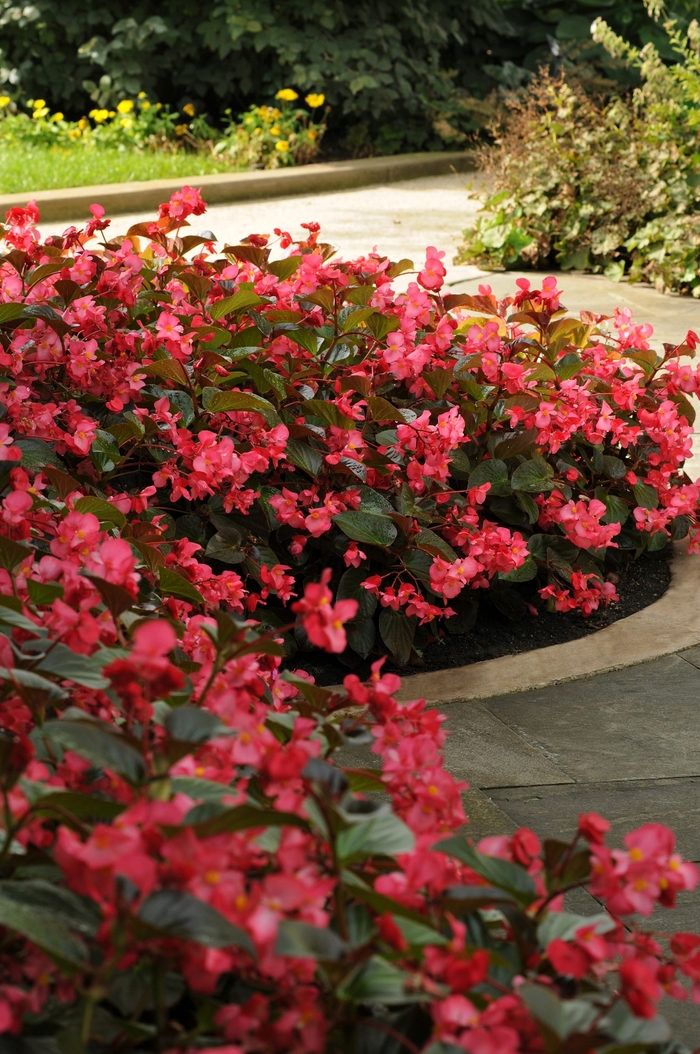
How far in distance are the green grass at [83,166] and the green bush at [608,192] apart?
3.08 meters

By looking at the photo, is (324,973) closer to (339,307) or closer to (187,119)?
(339,307)

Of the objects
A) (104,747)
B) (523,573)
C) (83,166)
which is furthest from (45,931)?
(83,166)

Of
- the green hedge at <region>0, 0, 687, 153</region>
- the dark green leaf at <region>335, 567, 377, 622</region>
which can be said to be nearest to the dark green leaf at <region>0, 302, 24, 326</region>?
the dark green leaf at <region>335, 567, 377, 622</region>

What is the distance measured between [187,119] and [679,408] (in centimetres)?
961

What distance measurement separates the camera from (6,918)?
839 millimetres

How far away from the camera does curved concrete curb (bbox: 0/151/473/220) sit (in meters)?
8.43

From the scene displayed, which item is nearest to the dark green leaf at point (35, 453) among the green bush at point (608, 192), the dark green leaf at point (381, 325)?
the dark green leaf at point (381, 325)

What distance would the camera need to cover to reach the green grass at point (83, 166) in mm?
8867

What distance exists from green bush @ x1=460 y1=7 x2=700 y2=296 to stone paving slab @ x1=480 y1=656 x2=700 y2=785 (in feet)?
15.4

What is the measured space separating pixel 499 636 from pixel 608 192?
197 inches

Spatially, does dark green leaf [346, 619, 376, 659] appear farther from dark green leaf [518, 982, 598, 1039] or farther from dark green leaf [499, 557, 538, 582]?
dark green leaf [518, 982, 598, 1039]

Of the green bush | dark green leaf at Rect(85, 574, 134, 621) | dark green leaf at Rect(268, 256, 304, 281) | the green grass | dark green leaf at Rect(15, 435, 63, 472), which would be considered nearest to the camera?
dark green leaf at Rect(85, 574, 134, 621)

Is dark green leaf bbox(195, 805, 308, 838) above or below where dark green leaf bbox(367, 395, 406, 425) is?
above

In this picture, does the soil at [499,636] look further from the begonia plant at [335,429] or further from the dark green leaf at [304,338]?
the dark green leaf at [304,338]
